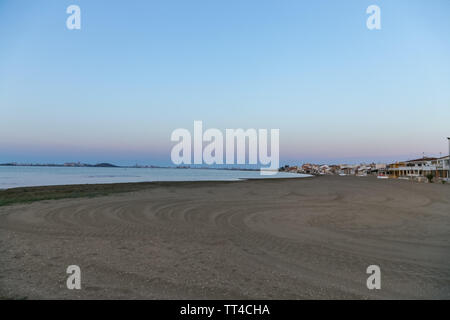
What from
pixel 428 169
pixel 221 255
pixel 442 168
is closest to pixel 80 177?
pixel 221 255

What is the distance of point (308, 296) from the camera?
14.4 feet

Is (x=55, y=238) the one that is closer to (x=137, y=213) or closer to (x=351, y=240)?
(x=137, y=213)

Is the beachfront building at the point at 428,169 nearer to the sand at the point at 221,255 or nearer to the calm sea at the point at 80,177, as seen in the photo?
the calm sea at the point at 80,177

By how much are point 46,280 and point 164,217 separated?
21.9 ft

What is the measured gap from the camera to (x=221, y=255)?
21.4 feet

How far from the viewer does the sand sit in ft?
15.1

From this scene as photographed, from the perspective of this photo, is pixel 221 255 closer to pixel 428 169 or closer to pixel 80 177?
pixel 80 177

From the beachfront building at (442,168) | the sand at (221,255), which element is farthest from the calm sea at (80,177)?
the beachfront building at (442,168)

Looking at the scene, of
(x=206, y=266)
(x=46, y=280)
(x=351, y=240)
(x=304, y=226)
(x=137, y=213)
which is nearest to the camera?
(x=46, y=280)

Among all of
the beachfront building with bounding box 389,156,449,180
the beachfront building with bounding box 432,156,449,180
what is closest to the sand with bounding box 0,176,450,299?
the beachfront building with bounding box 389,156,449,180

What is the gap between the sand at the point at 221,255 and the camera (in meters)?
4.61
